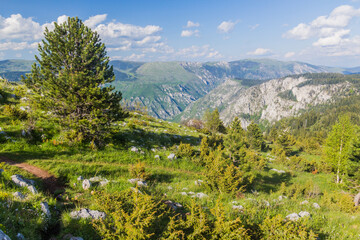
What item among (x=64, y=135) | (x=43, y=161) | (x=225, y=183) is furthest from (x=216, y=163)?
(x=64, y=135)

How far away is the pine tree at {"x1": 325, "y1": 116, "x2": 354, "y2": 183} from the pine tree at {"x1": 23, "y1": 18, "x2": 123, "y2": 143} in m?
36.5

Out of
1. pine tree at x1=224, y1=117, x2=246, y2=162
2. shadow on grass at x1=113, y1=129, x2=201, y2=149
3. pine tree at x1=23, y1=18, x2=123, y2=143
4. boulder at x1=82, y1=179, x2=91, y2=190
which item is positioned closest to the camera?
boulder at x1=82, y1=179, x2=91, y2=190

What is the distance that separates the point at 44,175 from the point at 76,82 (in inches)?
362

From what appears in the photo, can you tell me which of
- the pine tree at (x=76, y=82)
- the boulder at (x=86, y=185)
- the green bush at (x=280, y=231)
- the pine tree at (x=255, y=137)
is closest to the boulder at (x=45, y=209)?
the boulder at (x=86, y=185)

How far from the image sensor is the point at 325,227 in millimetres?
7723

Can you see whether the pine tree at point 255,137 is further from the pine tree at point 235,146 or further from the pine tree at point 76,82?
the pine tree at point 76,82

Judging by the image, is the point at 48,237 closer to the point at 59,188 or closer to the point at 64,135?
the point at 59,188

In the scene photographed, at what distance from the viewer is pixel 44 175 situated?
13.0m

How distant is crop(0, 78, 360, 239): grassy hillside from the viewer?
5.69 meters

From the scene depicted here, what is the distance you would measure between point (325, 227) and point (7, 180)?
16366 mm

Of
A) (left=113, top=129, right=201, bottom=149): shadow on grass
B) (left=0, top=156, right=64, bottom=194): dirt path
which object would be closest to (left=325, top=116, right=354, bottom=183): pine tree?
(left=113, top=129, right=201, bottom=149): shadow on grass

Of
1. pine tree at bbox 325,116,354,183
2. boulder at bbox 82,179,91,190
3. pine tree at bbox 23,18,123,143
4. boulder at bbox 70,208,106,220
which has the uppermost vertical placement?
pine tree at bbox 23,18,123,143

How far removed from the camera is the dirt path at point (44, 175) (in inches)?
471

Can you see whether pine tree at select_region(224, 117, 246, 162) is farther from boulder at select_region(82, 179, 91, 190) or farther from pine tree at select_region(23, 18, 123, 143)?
boulder at select_region(82, 179, 91, 190)
